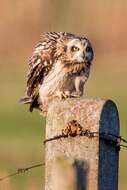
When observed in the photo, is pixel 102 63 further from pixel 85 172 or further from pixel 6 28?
pixel 85 172

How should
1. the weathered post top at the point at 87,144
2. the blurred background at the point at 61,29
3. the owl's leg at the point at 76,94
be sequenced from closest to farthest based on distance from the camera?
the weathered post top at the point at 87,144
the owl's leg at the point at 76,94
the blurred background at the point at 61,29

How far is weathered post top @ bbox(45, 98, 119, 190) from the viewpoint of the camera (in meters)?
5.13

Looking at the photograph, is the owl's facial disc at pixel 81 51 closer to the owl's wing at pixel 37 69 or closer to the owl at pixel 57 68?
the owl at pixel 57 68

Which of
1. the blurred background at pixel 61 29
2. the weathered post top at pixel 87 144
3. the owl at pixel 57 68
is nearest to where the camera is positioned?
the weathered post top at pixel 87 144

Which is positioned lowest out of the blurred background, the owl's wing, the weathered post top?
the weathered post top

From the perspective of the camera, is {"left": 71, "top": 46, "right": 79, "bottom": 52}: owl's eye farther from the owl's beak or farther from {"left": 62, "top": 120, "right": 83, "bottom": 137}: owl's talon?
{"left": 62, "top": 120, "right": 83, "bottom": 137}: owl's talon

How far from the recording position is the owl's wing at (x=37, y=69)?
28.3 feet

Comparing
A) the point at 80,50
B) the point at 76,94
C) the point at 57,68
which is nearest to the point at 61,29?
the point at 57,68

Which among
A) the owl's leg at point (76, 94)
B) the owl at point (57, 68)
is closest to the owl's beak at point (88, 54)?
the owl at point (57, 68)

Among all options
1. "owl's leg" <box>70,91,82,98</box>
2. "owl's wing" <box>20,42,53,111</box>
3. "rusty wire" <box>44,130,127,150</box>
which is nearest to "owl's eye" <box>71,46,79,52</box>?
"owl's wing" <box>20,42,53,111</box>

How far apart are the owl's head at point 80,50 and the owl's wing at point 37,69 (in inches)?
6.2

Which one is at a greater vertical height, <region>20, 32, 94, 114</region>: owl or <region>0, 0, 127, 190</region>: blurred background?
<region>0, 0, 127, 190</region>: blurred background

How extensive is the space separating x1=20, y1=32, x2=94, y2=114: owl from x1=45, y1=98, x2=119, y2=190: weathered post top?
3.04 m

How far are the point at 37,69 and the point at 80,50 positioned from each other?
0.36 meters
